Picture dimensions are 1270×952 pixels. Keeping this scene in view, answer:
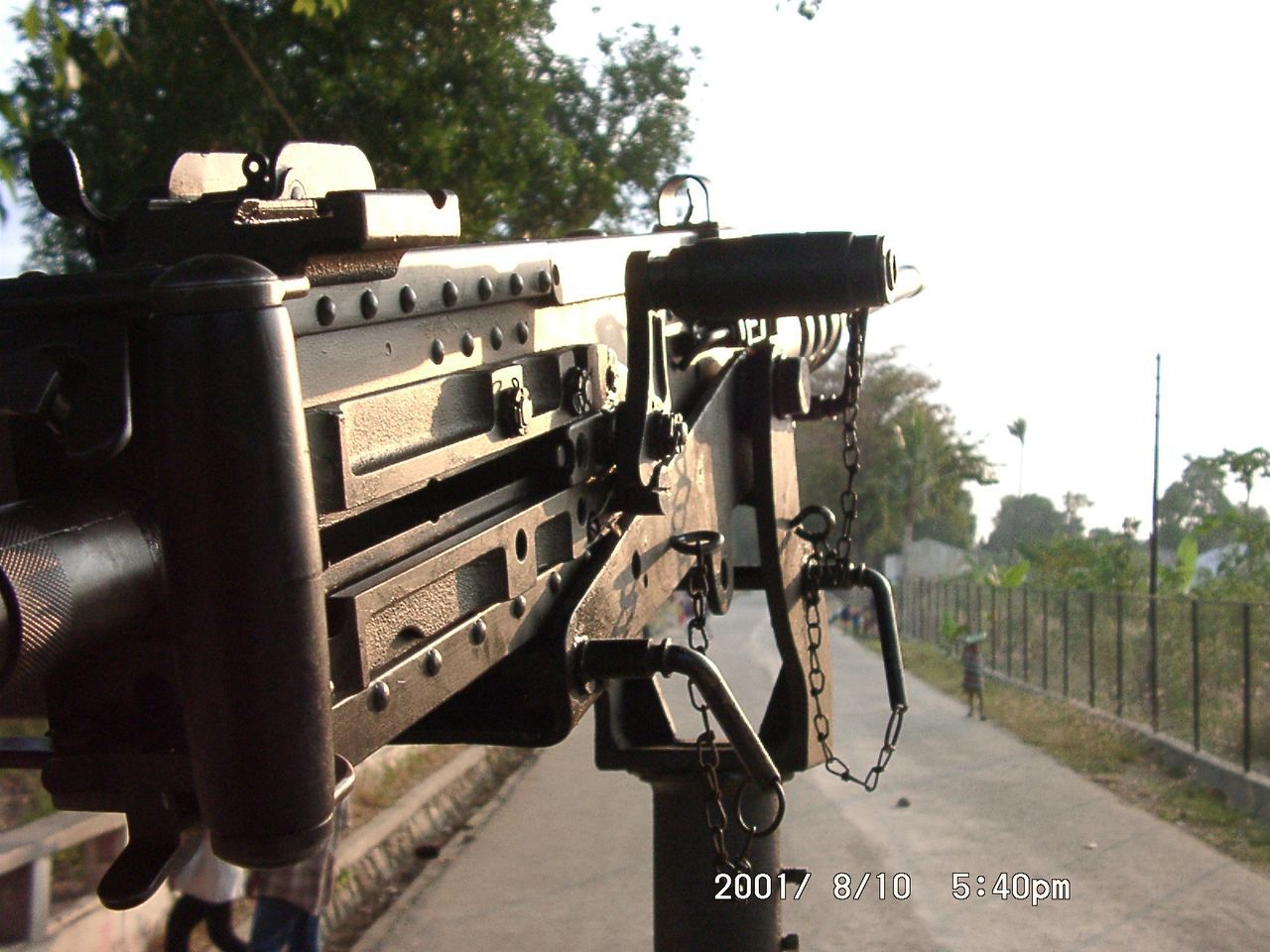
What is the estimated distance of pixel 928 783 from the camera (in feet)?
54.2

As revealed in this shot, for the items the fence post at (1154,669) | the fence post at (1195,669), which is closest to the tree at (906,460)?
the fence post at (1154,669)

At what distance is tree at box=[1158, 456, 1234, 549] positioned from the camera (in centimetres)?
2578

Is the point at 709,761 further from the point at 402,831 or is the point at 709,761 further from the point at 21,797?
the point at 402,831

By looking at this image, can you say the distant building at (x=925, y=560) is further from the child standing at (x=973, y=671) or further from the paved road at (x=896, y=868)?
the paved road at (x=896, y=868)

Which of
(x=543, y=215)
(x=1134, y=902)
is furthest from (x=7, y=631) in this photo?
(x=543, y=215)

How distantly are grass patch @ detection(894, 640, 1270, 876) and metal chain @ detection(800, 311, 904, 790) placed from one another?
9228mm

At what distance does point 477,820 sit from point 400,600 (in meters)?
12.3

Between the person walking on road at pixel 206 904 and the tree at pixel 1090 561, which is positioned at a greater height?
the person walking on road at pixel 206 904

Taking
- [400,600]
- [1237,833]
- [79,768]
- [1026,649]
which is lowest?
[1026,649]

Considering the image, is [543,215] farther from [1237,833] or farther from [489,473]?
[489,473]

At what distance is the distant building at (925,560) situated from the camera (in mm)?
52062

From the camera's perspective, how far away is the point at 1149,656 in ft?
65.6

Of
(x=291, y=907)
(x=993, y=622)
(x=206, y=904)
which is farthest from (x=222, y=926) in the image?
(x=993, y=622)

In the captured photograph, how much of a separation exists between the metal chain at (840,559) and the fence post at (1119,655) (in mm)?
16912
